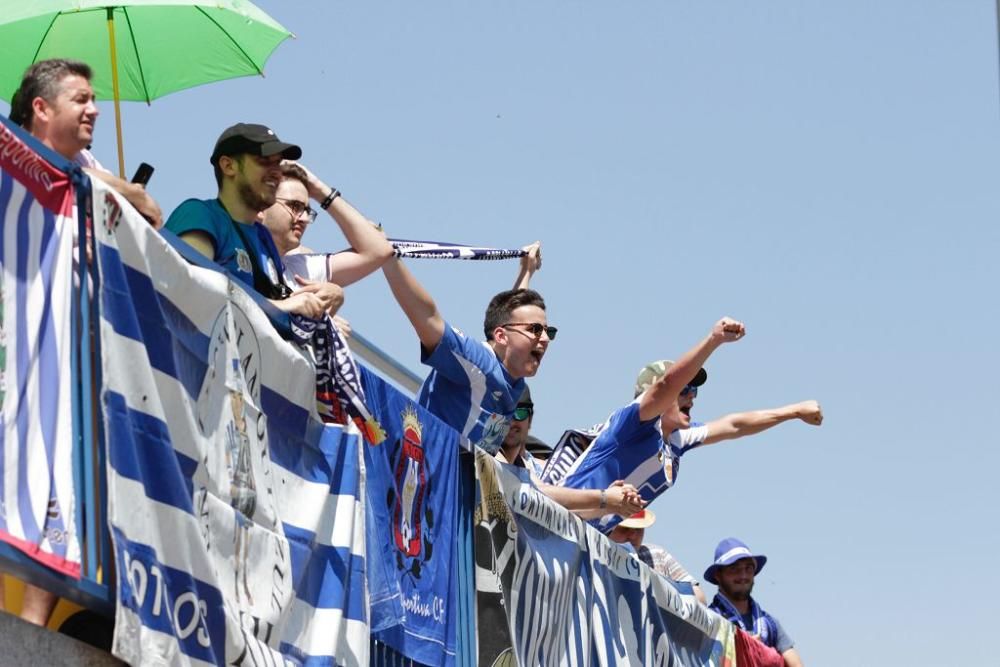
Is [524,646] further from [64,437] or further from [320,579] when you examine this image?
[64,437]

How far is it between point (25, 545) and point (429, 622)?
110 inches

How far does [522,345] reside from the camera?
8.20m

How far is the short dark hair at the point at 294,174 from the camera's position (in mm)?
7074

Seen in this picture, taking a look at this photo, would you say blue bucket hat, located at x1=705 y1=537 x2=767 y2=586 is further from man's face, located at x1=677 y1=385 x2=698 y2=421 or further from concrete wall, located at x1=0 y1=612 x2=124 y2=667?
concrete wall, located at x1=0 y1=612 x2=124 y2=667

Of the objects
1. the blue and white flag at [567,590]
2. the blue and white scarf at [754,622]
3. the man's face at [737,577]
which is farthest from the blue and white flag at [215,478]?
the blue and white scarf at [754,622]

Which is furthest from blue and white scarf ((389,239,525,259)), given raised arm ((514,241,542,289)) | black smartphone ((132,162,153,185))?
black smartphone ((132,162,153,185))

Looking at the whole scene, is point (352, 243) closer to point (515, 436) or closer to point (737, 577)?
point (515, 436)

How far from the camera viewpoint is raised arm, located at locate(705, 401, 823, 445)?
36.5 feet

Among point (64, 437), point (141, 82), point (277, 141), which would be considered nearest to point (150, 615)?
point (64, 437)

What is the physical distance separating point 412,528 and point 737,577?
552 centimetres

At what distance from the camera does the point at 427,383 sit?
776cm

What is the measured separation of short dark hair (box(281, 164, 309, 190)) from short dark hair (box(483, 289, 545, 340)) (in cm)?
149

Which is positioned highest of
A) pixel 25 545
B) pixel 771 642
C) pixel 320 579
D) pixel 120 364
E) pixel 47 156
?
pixel 47 156

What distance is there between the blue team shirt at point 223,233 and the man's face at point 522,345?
6.80 ft
